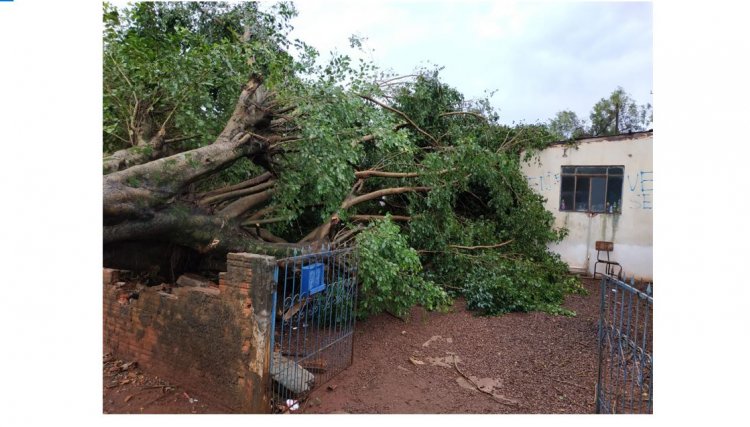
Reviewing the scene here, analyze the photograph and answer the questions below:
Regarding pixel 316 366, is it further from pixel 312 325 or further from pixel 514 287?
pixel 514 287

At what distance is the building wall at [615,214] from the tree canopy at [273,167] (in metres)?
1.72

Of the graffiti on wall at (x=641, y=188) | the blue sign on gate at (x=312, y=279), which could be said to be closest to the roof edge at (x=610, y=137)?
the graffiti on wall at (x=641, y=188)

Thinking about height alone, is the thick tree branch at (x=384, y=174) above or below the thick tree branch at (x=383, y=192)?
above

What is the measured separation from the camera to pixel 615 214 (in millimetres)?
9547

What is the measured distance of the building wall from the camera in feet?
30.5

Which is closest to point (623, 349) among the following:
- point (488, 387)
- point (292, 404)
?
point (488, 387)

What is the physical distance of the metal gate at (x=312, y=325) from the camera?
13.0 feet

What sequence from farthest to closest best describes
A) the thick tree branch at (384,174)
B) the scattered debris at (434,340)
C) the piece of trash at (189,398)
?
the thick tree branch at (384,174), the scattered debris at (434,340), the piece of trash at (189,398)

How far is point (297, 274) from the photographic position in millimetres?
5340

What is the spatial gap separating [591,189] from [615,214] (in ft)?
2.49

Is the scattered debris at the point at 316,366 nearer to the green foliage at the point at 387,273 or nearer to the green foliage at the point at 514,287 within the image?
the green foliage at the point at 387,273

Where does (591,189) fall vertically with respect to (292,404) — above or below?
above

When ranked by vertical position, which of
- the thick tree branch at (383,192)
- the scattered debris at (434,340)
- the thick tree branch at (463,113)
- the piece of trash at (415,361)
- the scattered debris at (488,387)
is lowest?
the scattered debris at (488,387)

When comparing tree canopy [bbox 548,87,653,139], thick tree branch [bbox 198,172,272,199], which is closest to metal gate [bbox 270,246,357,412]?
thick tree branch [bbox 198,172,272,199]
